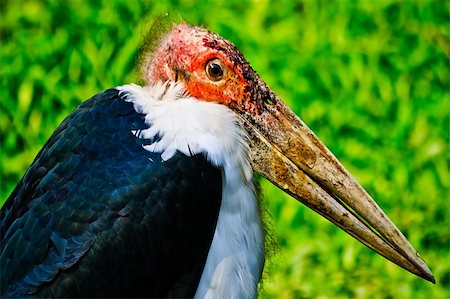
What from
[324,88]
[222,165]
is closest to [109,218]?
[222,165]

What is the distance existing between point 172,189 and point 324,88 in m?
3.01

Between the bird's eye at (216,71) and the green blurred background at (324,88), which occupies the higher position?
the green blurred background at (324,88)

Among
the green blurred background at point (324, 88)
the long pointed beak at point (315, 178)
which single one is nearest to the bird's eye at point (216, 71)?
the long pointed beak at point (315, 178)

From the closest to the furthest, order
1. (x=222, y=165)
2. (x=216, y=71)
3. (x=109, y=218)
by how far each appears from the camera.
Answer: (x=109, y=218) → (x=222, y=165) → (x=216, y=71)

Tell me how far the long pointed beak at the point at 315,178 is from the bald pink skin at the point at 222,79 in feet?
0.14

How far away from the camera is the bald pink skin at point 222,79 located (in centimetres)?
324

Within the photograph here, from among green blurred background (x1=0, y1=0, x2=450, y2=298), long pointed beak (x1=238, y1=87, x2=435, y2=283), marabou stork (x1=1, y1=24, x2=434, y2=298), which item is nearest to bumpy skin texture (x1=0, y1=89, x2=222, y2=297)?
marabou stork (x1=1, y1=24, x2=434, y2=298)

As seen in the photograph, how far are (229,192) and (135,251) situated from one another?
381 mm

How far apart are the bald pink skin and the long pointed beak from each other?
43 mm

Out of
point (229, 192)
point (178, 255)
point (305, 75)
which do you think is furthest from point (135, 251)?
point (305, 75)

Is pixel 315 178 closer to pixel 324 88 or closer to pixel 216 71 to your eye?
pixel 216 71

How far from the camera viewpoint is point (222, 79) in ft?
10.6

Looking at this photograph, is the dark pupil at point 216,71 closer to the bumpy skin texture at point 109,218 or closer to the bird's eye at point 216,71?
the bird's eye at point 216,71

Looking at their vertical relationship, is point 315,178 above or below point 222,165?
above
